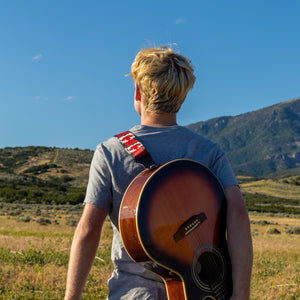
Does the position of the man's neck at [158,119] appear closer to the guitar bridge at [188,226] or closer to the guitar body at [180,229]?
the guitar body at [180,229]

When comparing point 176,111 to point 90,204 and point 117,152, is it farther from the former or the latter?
point 90,204

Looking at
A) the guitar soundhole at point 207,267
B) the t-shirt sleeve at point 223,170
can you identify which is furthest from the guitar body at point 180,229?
the t-shirt sleeve at point 223,170

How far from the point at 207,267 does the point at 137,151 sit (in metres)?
0.63

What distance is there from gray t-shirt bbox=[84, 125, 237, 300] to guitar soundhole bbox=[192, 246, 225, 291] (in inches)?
7.5

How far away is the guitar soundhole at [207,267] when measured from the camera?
1.97m

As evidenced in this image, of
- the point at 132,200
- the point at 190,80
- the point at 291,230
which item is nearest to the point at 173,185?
the point at 132,200

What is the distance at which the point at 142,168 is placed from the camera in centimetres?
210

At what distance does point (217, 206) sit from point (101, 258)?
8.42 meters

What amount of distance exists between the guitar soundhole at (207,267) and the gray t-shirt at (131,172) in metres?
0.19

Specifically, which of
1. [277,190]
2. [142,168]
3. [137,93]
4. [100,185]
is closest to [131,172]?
[142,168]

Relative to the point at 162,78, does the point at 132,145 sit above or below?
below

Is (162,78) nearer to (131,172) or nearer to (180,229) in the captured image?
(131,172)

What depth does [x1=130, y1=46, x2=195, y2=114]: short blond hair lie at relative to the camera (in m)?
2.15

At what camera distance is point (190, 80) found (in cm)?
224
